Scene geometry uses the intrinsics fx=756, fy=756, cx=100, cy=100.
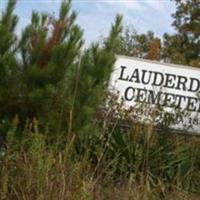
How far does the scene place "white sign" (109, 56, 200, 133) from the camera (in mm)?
16166

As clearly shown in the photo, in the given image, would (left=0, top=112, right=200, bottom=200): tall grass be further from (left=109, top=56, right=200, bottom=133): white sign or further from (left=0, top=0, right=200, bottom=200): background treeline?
(left=109, top=56, right=200, bottom=133): white sign

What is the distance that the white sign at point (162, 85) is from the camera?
16.2 metres

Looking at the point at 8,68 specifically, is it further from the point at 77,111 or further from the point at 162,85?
the point at 162,85

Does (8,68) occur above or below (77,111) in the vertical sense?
above

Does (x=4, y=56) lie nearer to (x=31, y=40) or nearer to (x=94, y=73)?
(x=31, y=40)

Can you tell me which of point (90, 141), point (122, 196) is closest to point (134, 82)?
point (90, 141)

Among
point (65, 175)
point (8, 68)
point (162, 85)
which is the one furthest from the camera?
point (162, 85)

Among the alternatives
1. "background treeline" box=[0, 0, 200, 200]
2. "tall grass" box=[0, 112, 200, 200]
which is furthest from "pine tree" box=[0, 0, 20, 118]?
"tall grass" box=[0, 112, 200, 200]

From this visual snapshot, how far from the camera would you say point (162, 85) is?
16.8m

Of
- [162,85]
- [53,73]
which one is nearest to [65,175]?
[53,73]

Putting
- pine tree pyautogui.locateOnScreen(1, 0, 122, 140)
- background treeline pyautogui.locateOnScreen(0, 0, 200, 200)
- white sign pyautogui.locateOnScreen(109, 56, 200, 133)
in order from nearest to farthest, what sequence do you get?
background treeline pyautogui.locateOnScreen(0, 0, 200, 200), pine tree pyautogui.locateOnScreen(1, 0, 122, 140), white sign pyautogui.locateOnScreen(109, 56, 200, 133)

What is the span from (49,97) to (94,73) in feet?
3.51

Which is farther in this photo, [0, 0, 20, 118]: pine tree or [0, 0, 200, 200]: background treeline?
[0, 0, 20, 118]: pine tree

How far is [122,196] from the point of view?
7754mm
